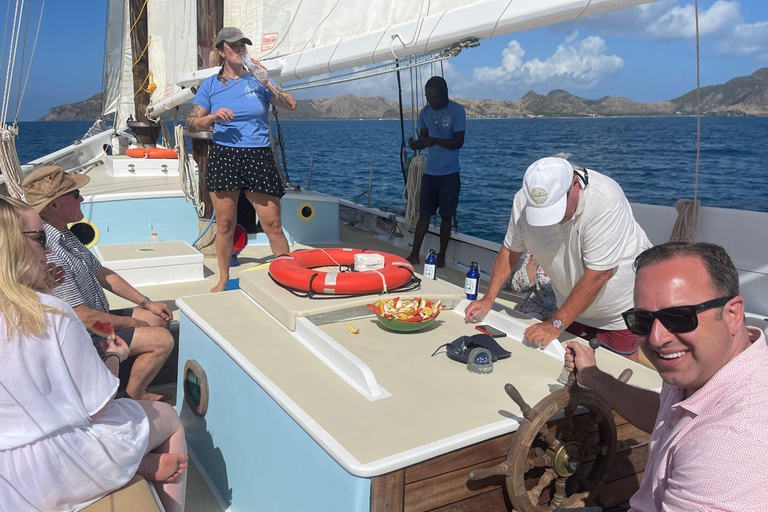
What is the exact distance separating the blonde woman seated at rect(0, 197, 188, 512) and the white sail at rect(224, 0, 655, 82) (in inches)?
77.9

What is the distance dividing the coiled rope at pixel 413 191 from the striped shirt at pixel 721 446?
12.6ft

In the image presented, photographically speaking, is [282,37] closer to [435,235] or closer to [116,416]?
[435,235]

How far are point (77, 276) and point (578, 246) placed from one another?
197cm

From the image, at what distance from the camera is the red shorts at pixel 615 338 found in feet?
8.41

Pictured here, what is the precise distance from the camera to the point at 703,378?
1.17m

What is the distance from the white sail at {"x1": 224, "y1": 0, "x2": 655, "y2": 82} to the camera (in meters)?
2.51

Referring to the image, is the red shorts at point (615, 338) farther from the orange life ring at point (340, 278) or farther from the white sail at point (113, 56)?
the white sail at point (113, 56)

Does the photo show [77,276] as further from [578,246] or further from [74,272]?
[578,246]

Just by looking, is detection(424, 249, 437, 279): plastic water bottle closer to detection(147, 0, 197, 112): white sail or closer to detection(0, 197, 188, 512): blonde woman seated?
detection(0, 197, 188, 512): blonde woman seated

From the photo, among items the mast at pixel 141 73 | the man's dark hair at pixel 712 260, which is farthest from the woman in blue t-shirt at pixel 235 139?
the mast at pixel 141 73

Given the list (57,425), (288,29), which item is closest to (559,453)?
(57,425)

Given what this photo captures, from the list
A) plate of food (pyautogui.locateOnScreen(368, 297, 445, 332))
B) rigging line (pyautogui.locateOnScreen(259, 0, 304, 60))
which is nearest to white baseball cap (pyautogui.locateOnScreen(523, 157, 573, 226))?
plate of food (pyautogui.locateOnScreen(368, 297, 445, 332))

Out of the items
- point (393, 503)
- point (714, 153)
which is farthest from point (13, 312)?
point (714, 153)

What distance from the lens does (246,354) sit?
83.7 inches
